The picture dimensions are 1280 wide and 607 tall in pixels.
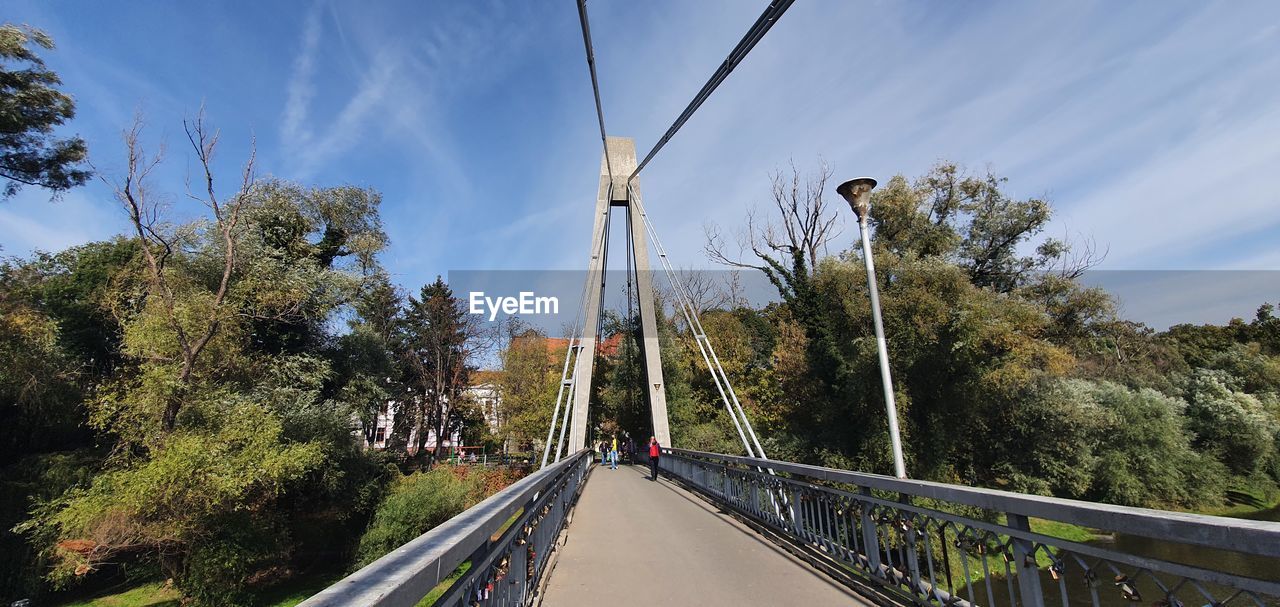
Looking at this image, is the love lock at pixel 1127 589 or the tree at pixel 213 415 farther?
the tree at pixel 213 415

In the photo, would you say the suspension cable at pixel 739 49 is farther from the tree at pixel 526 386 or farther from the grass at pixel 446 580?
the tree at pixel 526 386

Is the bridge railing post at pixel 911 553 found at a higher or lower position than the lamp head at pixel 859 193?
lower

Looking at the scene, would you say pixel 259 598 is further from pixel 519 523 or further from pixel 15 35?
pixel 519 523

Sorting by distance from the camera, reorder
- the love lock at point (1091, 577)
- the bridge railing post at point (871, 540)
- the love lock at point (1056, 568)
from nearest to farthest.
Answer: the love lock at point (1091, 577) < the love lock at point (1056, 568) < the bridge railing post at point (871, 540)

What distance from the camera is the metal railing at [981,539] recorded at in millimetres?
1643

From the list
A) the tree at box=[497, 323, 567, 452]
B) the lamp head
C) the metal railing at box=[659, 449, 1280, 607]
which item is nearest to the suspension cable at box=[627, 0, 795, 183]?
the lamp head

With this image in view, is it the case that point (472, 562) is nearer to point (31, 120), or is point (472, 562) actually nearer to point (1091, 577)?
point (1091, 577)

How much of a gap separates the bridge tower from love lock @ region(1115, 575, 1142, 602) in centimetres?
1593

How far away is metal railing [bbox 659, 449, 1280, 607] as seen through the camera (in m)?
1.64

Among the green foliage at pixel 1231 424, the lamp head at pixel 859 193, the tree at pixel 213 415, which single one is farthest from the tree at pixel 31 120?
the green foliage at pixel 1231 424

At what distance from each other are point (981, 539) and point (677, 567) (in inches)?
104

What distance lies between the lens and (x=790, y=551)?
5.20m

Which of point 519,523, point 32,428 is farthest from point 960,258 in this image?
point 32,428

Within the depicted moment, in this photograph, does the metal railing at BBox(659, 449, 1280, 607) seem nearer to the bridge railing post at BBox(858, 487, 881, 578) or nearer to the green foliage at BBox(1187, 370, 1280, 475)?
the bridge railing post at BBox(858, 487, 881, 578)
